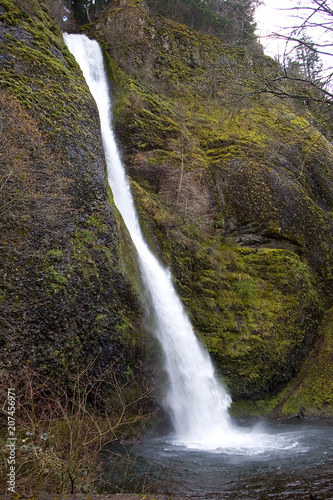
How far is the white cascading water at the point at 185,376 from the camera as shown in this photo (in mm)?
8922

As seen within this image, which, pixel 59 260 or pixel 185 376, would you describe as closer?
pixel 59 260

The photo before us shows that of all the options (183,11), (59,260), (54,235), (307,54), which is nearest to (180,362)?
(59,260)

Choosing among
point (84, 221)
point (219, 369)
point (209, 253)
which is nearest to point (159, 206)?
point (209, 253)

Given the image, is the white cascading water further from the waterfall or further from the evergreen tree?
the evergreen tree

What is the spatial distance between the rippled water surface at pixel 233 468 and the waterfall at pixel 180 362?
0.86 m

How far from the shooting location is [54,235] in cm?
817

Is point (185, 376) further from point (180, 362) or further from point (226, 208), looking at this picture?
point (226, 208)

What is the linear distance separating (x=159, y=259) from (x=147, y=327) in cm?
352

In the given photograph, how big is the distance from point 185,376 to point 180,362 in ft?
1.34

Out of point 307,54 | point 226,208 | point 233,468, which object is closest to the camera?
point 307,54

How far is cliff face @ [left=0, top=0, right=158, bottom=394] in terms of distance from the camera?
705 cm

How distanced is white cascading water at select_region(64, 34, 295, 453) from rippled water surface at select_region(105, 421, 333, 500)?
28 cm

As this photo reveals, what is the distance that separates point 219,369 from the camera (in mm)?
11734

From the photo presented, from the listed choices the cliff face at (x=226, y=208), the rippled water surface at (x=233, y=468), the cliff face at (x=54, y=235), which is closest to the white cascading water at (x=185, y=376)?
the rippled water surface at (x=233, y=468)
